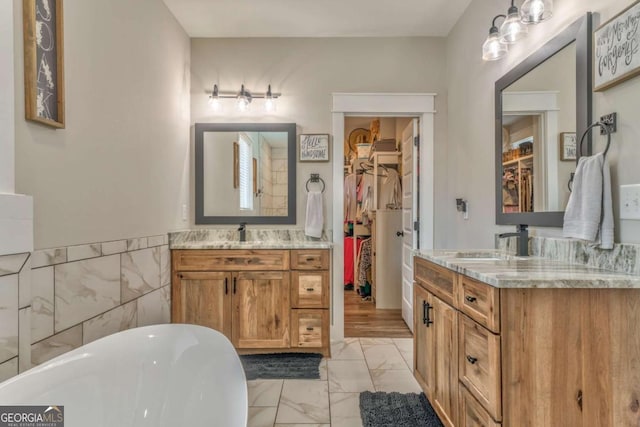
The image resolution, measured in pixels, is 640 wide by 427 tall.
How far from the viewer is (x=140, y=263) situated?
2.21 metres

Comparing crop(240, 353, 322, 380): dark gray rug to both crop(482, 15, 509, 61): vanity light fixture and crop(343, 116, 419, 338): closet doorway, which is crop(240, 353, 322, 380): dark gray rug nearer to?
crop(343, 116, 419, 338): closet doorway

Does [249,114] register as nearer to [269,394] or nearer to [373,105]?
[373,105]

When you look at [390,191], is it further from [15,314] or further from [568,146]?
[15,314]

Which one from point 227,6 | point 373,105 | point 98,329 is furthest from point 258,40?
point 98,329

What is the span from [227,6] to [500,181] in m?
2.34

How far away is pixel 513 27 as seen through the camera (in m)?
1.73

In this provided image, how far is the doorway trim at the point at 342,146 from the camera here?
120 inches

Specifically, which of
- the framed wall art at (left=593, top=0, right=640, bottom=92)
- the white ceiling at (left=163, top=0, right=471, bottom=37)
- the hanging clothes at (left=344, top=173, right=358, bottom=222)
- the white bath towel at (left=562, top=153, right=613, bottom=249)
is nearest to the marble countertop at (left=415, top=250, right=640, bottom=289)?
the white bath towel at (left=562, top=153, right=613, bottom=249)

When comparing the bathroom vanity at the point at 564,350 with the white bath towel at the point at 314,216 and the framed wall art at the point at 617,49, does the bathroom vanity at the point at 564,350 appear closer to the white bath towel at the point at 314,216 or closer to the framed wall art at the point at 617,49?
the framed wall art at the point at 617,49

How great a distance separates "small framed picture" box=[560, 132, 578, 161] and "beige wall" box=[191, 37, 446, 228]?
1.57 metres

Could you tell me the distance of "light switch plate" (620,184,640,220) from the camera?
1.21 meters

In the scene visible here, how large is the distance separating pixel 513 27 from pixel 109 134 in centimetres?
220

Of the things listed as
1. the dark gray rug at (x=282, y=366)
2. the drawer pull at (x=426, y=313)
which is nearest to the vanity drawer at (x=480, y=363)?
the drawer pull at (x=426, y=313)

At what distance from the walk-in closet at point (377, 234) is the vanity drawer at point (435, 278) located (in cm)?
136
